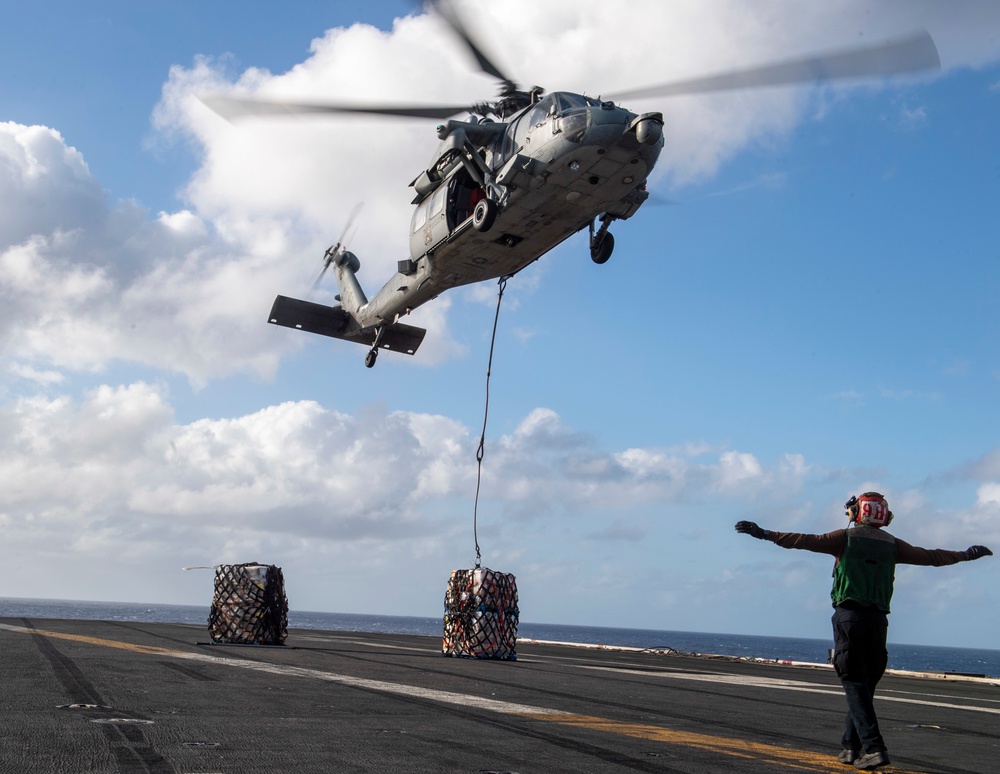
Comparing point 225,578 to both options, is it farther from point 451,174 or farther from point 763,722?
point 763,722

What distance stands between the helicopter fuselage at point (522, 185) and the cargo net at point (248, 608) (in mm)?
8400

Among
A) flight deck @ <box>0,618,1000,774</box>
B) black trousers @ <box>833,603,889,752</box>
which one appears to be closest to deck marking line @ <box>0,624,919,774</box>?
flight deck @ <box>0,618,1000,774</box>

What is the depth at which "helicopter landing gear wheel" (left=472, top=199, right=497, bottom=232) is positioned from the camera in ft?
68.7

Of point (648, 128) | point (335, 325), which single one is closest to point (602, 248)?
point (648, 128)

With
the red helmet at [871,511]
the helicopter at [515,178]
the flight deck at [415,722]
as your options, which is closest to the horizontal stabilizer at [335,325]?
the helicopter at [515,178]

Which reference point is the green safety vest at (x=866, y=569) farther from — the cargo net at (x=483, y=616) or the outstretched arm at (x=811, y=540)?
the cargo net at (x=483, y=616)

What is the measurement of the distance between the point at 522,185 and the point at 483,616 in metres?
9.42

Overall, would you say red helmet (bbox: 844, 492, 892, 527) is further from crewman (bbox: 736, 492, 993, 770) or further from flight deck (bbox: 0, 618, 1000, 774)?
flight deck (bbox: 0, 618, 1000, 774)

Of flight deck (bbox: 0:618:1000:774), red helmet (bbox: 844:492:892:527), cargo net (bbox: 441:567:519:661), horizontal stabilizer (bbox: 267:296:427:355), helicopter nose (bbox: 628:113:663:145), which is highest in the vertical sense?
helicopter nose (bbox: 628:113:663:145)

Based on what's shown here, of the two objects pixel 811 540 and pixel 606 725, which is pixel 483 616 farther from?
pixel 811 540

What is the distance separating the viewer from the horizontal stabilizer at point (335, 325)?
28953 mm

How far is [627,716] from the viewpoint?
9.85m

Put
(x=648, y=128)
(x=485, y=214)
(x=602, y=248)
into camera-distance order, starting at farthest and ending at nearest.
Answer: (x=602, y=248)
(x=485, y=214)
(x=648, y=128)

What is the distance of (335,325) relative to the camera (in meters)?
29.8
